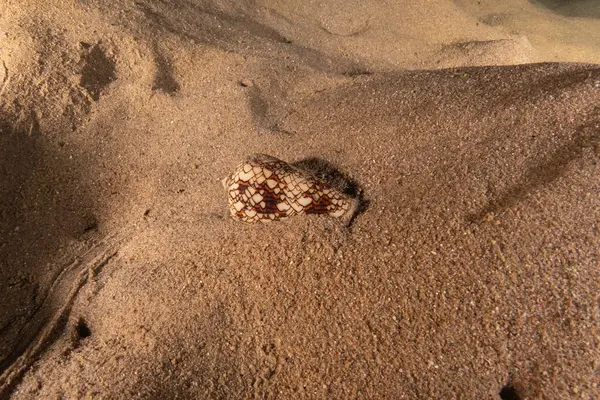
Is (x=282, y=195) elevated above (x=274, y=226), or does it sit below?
above

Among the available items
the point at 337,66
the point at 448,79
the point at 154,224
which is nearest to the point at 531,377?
A: the point at 448,79

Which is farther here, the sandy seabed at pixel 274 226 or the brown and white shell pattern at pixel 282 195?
the brown and white shell pattern at pixel 282 195

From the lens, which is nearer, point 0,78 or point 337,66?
point 0,78

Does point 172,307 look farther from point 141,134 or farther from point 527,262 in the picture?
point 527,262

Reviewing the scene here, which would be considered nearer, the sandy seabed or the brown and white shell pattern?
the sandy seabed
